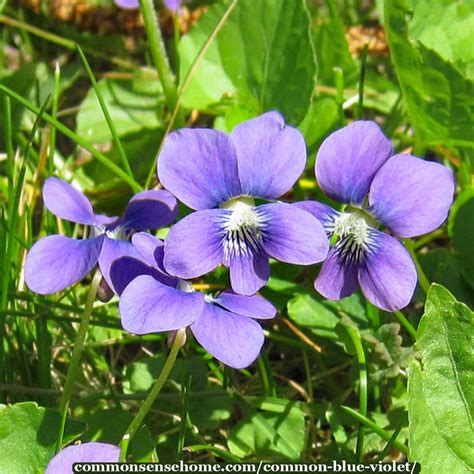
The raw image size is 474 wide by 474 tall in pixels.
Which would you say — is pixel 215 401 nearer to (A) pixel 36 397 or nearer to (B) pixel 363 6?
(A) pixel 36 397

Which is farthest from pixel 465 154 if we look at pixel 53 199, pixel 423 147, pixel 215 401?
pixel 53 199

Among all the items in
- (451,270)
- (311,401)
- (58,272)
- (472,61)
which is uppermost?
(472,61)

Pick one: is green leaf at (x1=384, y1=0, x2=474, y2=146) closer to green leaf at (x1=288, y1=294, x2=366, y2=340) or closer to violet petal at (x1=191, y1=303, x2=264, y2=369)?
green leaf at (x1=288, y1=294, x2=366, y2=340)

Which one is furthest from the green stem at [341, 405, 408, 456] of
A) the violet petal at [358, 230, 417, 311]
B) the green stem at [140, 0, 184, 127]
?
the green stem at [140, 0, 184, 127]

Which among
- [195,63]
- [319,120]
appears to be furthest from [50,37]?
[319,120]

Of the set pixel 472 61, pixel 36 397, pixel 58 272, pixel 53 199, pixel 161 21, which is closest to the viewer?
pixel 58 272

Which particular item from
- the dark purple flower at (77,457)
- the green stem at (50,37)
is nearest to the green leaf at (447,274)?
the dark purple flower at (77,457)

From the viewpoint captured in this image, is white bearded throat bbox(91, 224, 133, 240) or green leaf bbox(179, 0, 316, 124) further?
green leaf bbox(179, 0, 316, 124)
